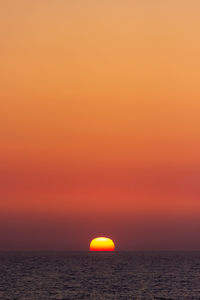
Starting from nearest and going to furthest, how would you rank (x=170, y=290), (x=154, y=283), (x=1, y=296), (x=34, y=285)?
(x=1, y=296) < (x=170, y=290) < (x=34, y=285) < (x=154, y=283)

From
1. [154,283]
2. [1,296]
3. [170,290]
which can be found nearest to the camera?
[1,296]

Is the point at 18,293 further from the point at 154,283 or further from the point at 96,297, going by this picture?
the point at 154,283

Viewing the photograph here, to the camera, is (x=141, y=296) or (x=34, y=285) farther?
(x=34, y=285)

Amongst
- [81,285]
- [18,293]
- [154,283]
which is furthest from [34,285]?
[154,283]

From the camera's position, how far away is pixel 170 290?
355 ft

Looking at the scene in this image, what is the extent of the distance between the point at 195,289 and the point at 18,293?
32.9 m

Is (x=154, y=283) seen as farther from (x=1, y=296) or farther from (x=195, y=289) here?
(x=1, y=296)

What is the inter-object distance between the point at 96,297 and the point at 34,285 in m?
23.4

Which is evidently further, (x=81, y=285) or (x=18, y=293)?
(x=81, y=285)

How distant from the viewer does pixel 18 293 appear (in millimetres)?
98438

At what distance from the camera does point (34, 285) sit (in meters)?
115

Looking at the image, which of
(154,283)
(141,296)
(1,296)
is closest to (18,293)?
(1,296)

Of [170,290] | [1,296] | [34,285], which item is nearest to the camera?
[1,296]

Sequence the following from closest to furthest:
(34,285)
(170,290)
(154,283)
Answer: (170,290)
(34,285)
(154,283)
